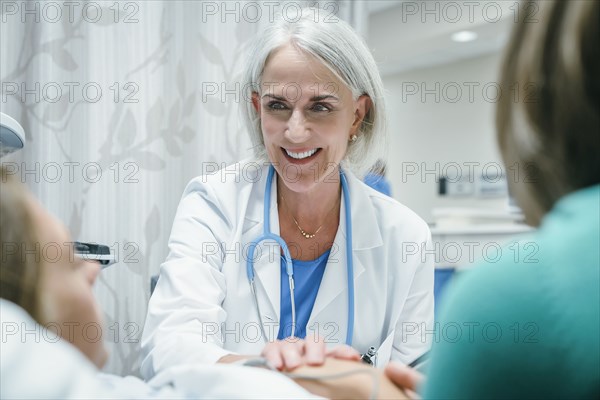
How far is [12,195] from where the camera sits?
24.5 inches

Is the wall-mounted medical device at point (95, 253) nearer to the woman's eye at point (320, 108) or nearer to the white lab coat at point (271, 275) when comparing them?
the white lab coat at point (271, 275)

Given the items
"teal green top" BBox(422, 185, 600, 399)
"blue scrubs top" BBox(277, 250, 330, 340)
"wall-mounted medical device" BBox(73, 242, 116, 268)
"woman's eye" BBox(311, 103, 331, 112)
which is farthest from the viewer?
"woman's eye" BBox(311, 103, 331, 112)

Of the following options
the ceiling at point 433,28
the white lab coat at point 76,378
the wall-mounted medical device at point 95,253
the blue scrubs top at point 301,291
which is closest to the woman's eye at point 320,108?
the blue scrubs top at point 301,291

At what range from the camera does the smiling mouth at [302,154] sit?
1617 mm

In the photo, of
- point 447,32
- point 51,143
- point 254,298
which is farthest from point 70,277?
point 447,32

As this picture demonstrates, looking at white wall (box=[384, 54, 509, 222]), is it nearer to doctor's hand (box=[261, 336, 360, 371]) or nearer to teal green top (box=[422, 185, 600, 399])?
doctor's hand (box=[261, 336, 360, 371])

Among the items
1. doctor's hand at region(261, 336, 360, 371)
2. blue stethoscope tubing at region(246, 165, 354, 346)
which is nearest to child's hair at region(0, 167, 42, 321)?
doctor's hand at region(261, 336, 360, 371)

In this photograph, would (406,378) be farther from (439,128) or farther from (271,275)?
(439,128)

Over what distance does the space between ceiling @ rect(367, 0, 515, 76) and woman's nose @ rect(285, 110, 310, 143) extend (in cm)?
370

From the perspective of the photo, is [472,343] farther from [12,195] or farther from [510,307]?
[12,195]

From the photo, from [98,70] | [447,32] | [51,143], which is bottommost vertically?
[51,143]

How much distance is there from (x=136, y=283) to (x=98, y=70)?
79 centimetres

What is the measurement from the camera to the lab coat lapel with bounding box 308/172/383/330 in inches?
58.7

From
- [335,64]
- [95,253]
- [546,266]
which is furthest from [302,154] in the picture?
[546,266]
